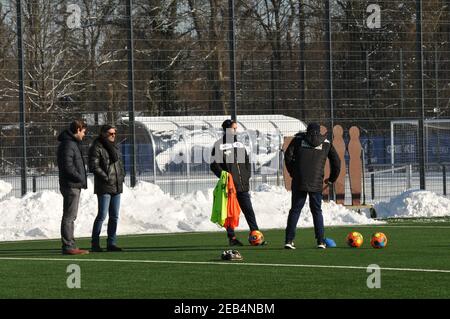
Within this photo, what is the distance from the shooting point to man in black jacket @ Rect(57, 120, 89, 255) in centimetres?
1823

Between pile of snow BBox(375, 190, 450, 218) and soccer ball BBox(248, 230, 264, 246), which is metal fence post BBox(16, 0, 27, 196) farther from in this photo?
soccer ball BBox(248, 230, 264, 246)


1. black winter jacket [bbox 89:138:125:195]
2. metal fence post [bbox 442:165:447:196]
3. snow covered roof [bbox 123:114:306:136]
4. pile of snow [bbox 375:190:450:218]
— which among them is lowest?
pile of snow [bbox 375:190:450:218]

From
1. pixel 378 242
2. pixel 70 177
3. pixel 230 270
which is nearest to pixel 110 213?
pixel 70 177

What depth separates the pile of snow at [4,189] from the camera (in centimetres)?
2536

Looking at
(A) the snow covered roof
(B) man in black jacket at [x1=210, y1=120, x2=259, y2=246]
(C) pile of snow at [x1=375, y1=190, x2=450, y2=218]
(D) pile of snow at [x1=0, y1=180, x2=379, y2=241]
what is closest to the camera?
(B) man in black jacket at [x1=210, y1=120, x2=259, y2=246]

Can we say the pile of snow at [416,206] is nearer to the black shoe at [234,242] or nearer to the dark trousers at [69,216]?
the black shoe at [234,242]

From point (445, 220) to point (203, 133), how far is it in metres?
10.4

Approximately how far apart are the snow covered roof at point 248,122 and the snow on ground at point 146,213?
5393 mm

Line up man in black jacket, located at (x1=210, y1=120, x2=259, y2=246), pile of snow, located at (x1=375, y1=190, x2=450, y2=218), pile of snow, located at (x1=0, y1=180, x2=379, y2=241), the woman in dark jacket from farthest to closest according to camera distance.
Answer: pile of snow, located at (x1=375, y1=190, x2=450, y2=218) → pile of snow, located at (x1=0, y1=180, x2=379, y2=241) → man in black jacket, located at (x1=210, y1=120, x2=259, y2=246) → the woman in dark jacket

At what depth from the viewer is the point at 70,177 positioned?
60.0 feet

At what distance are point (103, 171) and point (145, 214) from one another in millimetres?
5798

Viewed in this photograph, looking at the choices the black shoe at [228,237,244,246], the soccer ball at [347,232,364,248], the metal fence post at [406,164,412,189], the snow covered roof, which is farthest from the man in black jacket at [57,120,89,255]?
the metal fence post at [406,164,412,189]

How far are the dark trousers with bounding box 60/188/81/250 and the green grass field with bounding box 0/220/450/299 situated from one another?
0.26 m

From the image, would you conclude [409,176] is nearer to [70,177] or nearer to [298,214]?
[298,214]
